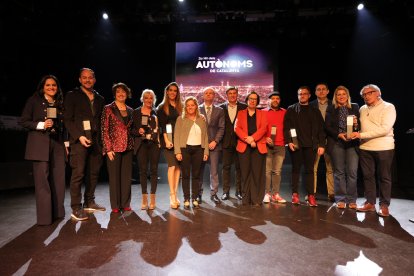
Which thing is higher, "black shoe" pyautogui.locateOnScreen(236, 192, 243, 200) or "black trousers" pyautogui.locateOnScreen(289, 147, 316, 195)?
"black trousers" pyautogui.locateOnScreen(289, 147, 316, 195)

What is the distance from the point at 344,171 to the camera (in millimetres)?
3777

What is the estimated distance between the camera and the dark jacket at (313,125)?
3.78 m

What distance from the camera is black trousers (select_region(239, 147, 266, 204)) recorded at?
385 centimetres

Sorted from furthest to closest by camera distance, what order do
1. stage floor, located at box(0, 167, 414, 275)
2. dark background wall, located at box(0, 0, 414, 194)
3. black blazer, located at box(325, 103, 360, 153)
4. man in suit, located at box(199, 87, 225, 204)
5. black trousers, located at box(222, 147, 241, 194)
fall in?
dark background wall, located at box(0, 0, 414, 194), black trousers, located at box(222, 147, 241, 194), man in suit, located at box(199, 87, 225, 204), black blazer, located at box(325, 103, 360, 153), stage floor, located at box(0, 167, 414, 275)

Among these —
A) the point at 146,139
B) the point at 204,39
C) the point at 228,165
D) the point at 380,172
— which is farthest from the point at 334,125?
the point at 204,39

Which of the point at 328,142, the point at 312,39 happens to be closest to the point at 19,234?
the point at 328,142

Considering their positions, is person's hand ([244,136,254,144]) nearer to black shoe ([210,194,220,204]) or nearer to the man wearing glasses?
the man wearing glasses

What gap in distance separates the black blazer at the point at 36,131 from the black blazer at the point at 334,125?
11.0 feet

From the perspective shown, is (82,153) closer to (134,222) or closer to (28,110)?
(28,110)

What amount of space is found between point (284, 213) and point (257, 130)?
3.66 feet

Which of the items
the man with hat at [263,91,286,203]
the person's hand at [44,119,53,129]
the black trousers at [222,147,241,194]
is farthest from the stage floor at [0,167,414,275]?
the person's hand at [44,119,53,129]

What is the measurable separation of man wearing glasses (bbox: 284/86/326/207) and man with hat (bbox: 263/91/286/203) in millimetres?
155

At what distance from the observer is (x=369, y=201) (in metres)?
3.53

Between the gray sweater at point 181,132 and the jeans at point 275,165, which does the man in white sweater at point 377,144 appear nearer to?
the jeans at point 275,165
